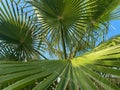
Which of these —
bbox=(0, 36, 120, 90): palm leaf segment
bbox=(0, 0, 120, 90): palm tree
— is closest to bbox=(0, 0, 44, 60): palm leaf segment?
bbox=(0, 0, 120, 90): palm tree

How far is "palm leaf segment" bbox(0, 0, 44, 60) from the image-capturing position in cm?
334

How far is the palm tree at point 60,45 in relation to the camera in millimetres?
1831

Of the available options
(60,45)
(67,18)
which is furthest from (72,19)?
(60,45)

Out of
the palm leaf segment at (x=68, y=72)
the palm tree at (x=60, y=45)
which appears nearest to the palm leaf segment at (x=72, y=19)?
the palm tree at (x=60, y=45)

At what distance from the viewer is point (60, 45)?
310 centimetres

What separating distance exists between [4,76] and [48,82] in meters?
0.23

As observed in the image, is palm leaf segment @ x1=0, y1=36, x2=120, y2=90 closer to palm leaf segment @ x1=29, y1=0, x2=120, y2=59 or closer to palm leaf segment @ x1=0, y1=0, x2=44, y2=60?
palm leaf segment @ x1=29, y1=0, x2=120, y2=59

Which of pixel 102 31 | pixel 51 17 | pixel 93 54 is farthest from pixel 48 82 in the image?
pixel 102 31

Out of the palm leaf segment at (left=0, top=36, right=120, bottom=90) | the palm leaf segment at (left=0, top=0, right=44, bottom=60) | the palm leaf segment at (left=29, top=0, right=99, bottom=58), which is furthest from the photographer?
the palm leaf segment at (left=0, top=0, right=44, bottom=60)

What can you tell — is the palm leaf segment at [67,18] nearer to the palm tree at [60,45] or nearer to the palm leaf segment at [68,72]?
the palm tree at [60,45]

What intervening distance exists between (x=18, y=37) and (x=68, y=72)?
1513 millimetres

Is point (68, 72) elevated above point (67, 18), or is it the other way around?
point (67, 18)

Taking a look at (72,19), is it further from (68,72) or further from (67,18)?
(68,72)

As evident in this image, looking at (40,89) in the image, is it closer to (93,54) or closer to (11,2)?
(93,54)
